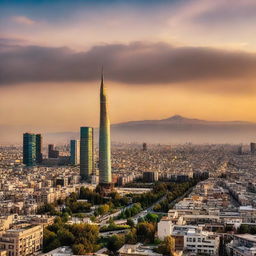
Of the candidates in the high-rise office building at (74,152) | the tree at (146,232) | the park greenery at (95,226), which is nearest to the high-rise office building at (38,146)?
the high-rise office building at (74,152)

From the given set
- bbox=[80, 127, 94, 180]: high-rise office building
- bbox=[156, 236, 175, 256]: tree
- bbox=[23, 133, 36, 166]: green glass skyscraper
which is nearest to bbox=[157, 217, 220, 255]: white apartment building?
bbox=[156, 236, 175, 256]: tree

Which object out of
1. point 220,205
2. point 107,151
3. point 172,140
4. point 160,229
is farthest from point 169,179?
point 172,140

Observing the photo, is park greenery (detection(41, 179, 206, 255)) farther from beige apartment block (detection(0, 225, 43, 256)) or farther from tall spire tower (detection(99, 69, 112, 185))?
tall spire tower (detection(99, 69, 112, 185))

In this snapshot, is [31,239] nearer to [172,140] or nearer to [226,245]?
[226,245]

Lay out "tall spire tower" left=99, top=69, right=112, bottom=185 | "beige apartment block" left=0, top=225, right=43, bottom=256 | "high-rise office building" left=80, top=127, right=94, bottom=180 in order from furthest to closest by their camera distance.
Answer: "high-rise office building" left=80, top=127, right=94, bottom=180 → "tall spire tower" left=99, top=69, right=112, bottom=185 → "beige apartment block" left=0, top=225, right=43, bottom=256

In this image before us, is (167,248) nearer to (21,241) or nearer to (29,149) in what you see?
(21,241)

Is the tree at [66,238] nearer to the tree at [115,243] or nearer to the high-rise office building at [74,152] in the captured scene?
the tree at [115,243]

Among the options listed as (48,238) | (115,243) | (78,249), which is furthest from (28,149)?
(78,249)

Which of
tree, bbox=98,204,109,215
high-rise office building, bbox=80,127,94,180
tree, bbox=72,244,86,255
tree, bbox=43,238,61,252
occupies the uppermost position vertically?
high-rise office building, bbox=80,127,94,180
